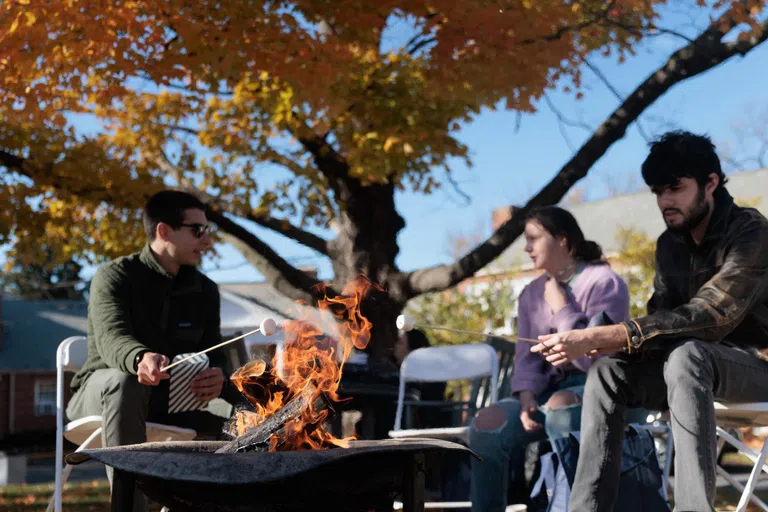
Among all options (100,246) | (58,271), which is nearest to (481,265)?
(100,246)

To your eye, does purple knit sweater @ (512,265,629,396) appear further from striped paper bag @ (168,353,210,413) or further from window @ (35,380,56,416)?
window @ (35,380,56,416)

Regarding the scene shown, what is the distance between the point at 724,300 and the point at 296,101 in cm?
455

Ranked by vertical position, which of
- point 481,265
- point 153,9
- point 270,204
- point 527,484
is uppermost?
point 153,9

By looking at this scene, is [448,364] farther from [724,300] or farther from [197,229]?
[724,300]

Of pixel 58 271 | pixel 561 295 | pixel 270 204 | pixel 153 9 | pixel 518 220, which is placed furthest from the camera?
pixel 58 271

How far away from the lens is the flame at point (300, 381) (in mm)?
2449

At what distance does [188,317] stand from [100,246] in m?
6.41

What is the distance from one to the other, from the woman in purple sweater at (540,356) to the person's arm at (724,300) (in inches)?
15.9

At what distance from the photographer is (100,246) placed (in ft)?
32.9

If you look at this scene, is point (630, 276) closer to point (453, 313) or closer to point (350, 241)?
point (453, 313)

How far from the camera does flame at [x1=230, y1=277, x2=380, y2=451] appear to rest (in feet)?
8.04

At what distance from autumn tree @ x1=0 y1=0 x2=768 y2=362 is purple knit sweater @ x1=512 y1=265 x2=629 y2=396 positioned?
2472 mm

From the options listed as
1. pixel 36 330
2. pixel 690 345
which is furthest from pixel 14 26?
pixel 36 330

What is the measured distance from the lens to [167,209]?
4145mm
